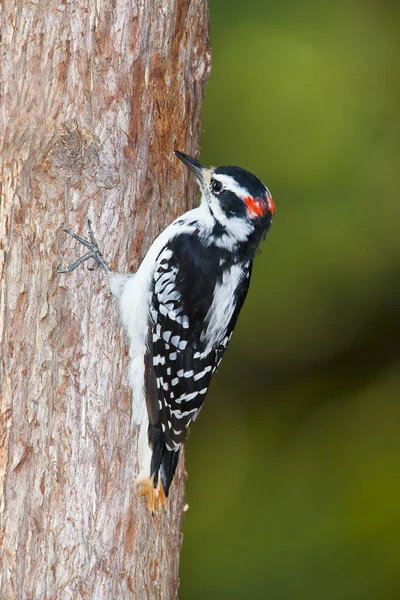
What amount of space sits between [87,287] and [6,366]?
410 mm

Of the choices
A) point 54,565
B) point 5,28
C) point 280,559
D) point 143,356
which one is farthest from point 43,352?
point 280,559

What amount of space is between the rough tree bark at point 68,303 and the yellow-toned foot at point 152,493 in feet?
0.10

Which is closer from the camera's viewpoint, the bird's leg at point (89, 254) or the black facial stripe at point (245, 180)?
the bird's leg at point (89, 254)

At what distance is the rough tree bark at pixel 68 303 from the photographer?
2.69 metres

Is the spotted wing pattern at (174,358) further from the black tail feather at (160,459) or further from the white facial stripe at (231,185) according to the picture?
the white facial stripe at (231,185)

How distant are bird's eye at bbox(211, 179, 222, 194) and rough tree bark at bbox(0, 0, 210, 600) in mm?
393

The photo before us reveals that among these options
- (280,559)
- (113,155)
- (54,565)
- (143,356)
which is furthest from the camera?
(280,559)

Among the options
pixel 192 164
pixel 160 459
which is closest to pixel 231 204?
pixel 192 164

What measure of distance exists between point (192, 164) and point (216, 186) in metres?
0.16

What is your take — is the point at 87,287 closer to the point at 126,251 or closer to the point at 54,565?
the point at 126,251

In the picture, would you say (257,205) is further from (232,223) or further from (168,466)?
(168,466)

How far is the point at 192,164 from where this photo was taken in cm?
311

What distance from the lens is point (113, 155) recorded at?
2.85 metres

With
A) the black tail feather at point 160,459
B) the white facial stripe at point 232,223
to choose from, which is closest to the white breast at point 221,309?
the white facial stripe at point 232,223
